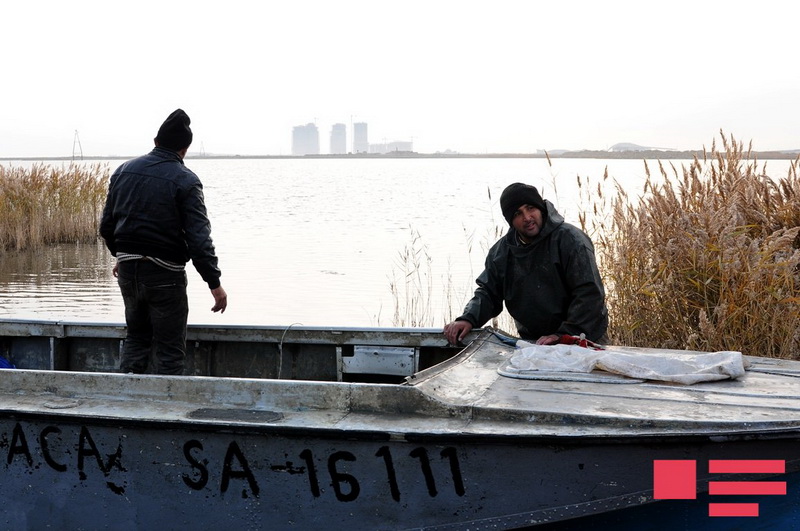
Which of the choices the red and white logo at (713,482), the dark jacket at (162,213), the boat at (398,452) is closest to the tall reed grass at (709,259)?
the boat at (398,452)

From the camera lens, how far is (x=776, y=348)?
6219 mm

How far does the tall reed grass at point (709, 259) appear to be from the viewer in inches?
240

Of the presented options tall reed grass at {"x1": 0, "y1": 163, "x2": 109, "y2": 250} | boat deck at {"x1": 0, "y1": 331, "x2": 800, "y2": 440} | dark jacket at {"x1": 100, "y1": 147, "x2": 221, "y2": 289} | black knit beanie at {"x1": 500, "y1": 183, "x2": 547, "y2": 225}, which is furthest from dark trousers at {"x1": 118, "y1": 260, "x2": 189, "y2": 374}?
tall reed grass at {"x1": 0, "y1": 163, "x2": 109, "y2": 250}

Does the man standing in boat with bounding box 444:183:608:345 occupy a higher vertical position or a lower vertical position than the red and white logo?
higher

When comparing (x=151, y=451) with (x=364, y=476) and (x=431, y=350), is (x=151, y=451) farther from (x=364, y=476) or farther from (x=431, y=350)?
(x=431, y=350)

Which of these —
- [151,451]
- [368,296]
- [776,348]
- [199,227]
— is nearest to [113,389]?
[151,451]

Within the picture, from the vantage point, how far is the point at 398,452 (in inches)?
144

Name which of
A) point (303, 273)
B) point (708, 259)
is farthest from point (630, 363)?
point (303, 273)

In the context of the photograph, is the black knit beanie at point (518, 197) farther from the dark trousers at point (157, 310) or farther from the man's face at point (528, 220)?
the dark trousers at point (157, 310)

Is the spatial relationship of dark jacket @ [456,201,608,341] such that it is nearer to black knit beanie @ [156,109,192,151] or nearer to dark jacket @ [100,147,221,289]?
dark jacket @ [100,147,221,289]

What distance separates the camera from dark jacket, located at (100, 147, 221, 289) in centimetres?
510

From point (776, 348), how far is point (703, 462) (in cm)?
299

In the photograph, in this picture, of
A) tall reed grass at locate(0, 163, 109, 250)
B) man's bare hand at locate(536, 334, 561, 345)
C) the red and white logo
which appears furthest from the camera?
tall reed grass at locate(0, 163, 109, 250)

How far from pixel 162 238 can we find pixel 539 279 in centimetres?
223
